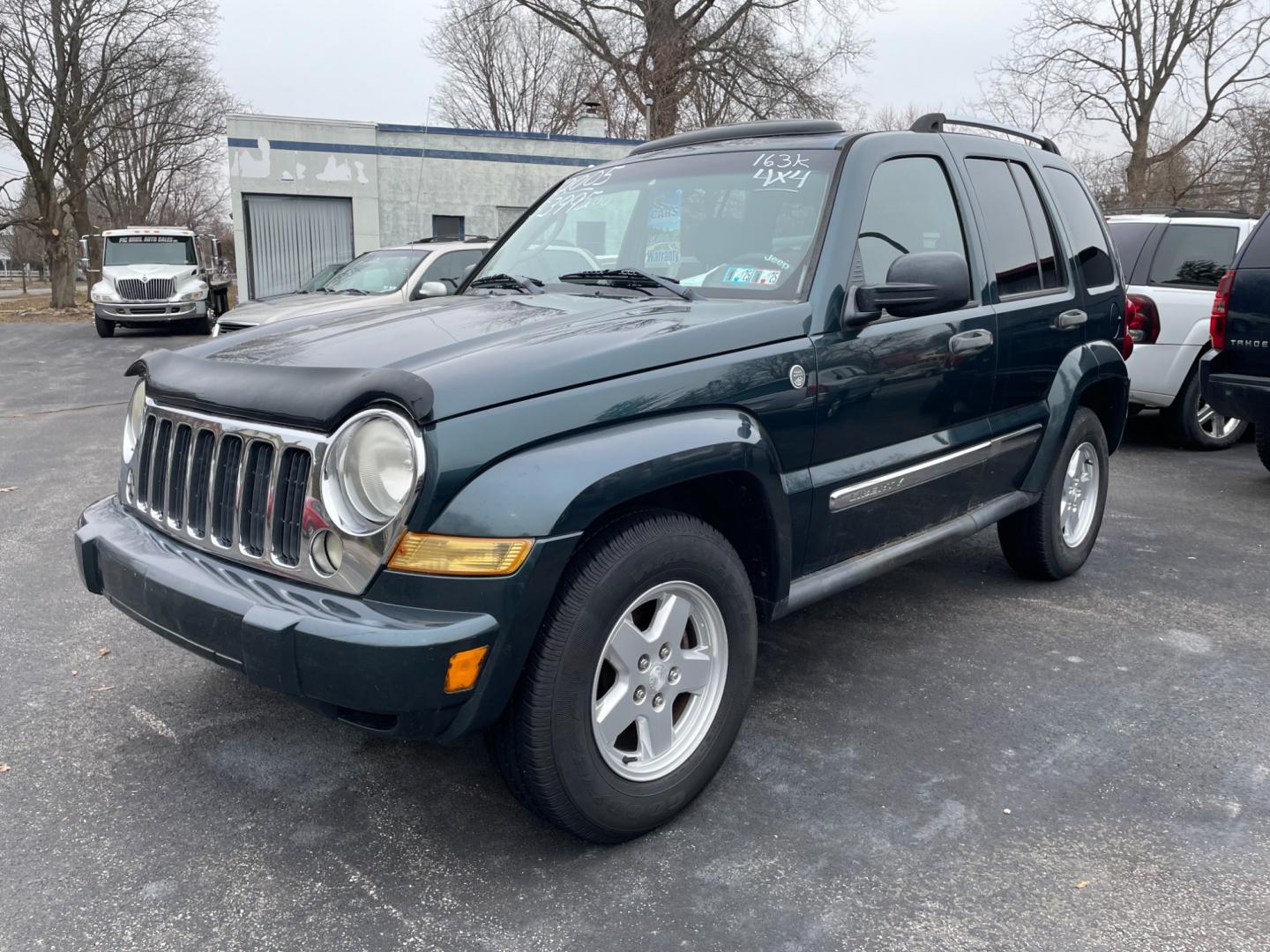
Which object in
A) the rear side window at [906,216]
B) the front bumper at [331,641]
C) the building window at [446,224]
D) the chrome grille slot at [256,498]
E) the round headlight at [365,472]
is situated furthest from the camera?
the building window at [446,224]

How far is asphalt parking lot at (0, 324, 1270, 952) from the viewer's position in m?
2.32

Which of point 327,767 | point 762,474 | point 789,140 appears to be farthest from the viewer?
point 789,140

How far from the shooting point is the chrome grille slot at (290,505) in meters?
Result: 2.33

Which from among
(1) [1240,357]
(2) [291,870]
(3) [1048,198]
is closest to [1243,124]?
(1) [1240,357]

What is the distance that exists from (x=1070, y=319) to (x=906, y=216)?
1220 millimetres

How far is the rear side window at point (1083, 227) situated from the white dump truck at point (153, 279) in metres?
18.3

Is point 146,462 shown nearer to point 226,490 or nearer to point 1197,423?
point 226,490

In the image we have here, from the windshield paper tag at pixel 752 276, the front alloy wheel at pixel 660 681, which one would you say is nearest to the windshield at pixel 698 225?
the windshield paper tag at pixel 752 276

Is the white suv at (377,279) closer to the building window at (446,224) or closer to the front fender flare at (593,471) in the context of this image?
the front fender flare at (593,471)

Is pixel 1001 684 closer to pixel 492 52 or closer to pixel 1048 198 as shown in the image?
pixel 1048 198

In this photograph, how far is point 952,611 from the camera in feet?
14.5

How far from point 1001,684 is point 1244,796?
2.93 feet

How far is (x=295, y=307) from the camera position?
31.9ft

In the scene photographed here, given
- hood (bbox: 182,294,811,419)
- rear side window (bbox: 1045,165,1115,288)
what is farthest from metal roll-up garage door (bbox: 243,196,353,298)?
hood (bbox: 182,294,811,419)
